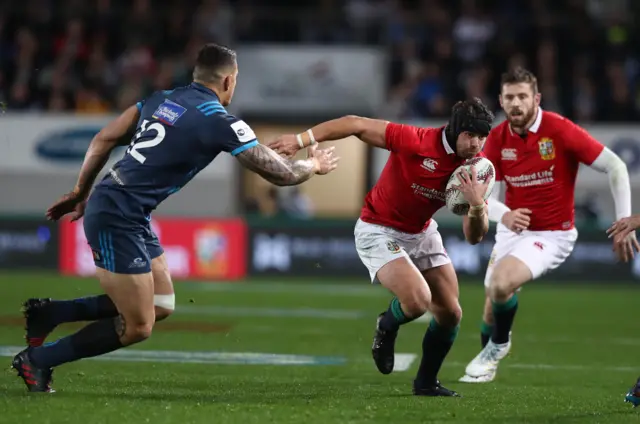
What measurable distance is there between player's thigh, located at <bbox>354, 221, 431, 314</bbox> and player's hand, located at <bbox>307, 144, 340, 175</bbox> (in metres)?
0.95

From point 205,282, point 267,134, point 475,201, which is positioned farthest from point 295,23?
point 475,201

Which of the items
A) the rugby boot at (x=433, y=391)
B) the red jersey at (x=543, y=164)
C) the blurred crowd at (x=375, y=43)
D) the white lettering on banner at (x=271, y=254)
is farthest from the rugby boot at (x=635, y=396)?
the blurred crowd at (x=375, y=43)

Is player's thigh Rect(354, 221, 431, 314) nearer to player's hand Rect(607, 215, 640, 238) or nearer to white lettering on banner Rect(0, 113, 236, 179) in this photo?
player's hand Rect(607, 215, 640, 238)

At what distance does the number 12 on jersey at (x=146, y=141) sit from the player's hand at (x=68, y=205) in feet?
2.32

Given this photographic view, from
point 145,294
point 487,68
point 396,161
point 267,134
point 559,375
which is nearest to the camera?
point 145,294

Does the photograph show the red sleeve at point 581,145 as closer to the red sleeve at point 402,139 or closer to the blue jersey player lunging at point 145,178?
the red sleeve at point 402,139

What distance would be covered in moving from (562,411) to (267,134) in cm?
1597

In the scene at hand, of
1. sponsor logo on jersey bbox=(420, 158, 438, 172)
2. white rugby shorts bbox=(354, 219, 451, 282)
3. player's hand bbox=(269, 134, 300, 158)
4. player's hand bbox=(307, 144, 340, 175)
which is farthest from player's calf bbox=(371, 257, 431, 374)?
player's hand bbox=(269, 134, 300, 158)

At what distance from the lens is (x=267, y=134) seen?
22.4m

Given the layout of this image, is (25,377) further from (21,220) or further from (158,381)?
(21,220)

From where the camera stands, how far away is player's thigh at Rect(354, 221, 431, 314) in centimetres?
745

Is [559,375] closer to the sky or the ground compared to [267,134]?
closer to the ground

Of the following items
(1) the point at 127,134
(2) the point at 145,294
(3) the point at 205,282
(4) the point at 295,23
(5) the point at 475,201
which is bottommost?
(3) the point at 205,282

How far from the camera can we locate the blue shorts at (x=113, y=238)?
6.60 m
